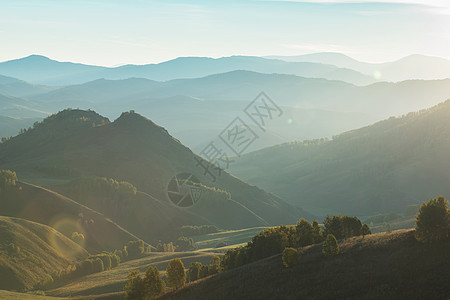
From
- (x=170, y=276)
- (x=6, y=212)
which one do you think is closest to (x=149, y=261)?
(x=6, y=212)

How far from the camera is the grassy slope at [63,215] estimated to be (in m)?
167

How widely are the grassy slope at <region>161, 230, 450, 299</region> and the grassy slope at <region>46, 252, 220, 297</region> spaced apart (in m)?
51.9

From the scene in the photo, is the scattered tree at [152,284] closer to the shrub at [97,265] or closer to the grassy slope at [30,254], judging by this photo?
the grassy slope at [30,254]

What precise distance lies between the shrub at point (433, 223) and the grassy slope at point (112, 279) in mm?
80653

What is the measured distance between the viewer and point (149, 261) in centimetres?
14612

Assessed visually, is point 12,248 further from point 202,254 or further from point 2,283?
point 202,254

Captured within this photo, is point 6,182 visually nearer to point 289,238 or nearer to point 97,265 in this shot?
point 97,265

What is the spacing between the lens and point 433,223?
52500 millimetres

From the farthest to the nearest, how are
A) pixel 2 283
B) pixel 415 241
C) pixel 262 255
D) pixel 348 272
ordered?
pixel 2 283
pixel 262 255
pixel 415 241
pixel 348 272

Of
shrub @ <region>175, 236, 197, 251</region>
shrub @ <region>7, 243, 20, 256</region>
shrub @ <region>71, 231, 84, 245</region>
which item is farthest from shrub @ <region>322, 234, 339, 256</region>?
shrub @ <region>175, 236, 197, 251</region>

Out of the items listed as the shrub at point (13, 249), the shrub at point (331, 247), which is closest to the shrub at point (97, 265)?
the shrub at point (13, 249)

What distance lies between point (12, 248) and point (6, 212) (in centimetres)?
5439

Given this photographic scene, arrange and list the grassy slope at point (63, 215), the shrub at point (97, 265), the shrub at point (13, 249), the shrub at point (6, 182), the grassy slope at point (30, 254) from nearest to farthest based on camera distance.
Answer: the grassy slope at point (30, 254) → the shrub at point (13, 249) → the shrub at point (97, 265) → the grassy slope at point (63, 215) → the shrub at point (6, 182)

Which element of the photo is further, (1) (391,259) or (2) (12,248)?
(2) (12,248)
